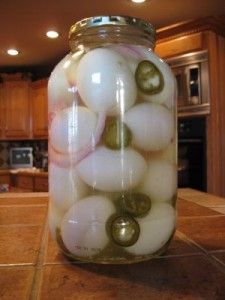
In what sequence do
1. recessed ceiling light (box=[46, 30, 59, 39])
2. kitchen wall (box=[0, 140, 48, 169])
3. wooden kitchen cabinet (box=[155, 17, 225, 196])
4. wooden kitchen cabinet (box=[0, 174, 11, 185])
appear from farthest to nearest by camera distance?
kitchen wall (box=[0, 140, 48, 169])
wooden kitchen cabinet (box=[0, 174, 11, 185])
recessed ceiling light (box=[46, 30, 59, 39])
wooden kitchen cabinet (box=[155, 17, 225, 196])

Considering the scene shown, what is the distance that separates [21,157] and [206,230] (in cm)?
376

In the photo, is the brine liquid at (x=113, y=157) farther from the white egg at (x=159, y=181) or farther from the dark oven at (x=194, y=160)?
the dark oven at (x=194, y=160)

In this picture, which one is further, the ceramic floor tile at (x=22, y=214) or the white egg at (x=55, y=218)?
the ceramic floor tile at (x=22, y=214)

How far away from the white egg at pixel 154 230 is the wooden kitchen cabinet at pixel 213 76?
2.10m

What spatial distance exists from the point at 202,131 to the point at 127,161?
2180 mm

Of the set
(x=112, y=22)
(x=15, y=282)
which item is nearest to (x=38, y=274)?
(x=15, y=282)

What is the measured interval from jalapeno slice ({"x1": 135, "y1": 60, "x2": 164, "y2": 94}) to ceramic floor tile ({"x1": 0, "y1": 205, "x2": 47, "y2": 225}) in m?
0.29

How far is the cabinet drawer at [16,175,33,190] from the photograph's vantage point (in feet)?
11.7

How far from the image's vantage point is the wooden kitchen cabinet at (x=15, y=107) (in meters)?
3.93

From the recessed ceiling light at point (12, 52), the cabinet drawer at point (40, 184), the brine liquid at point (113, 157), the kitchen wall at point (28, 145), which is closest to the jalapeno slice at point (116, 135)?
the brine liquid at point (113, 157)

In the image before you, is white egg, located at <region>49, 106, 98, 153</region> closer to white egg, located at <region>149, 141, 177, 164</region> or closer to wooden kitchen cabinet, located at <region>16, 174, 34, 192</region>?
white egg, located at <region>149, 141, 177, 164</region>

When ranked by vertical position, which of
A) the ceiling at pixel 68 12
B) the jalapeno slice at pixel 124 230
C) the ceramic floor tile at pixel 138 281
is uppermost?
the ceiling at pixel 68 12

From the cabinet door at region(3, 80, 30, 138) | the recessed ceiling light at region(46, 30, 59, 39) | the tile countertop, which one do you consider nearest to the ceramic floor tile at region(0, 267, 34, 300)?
the tile countertop

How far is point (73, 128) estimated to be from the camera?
13.1 inches
